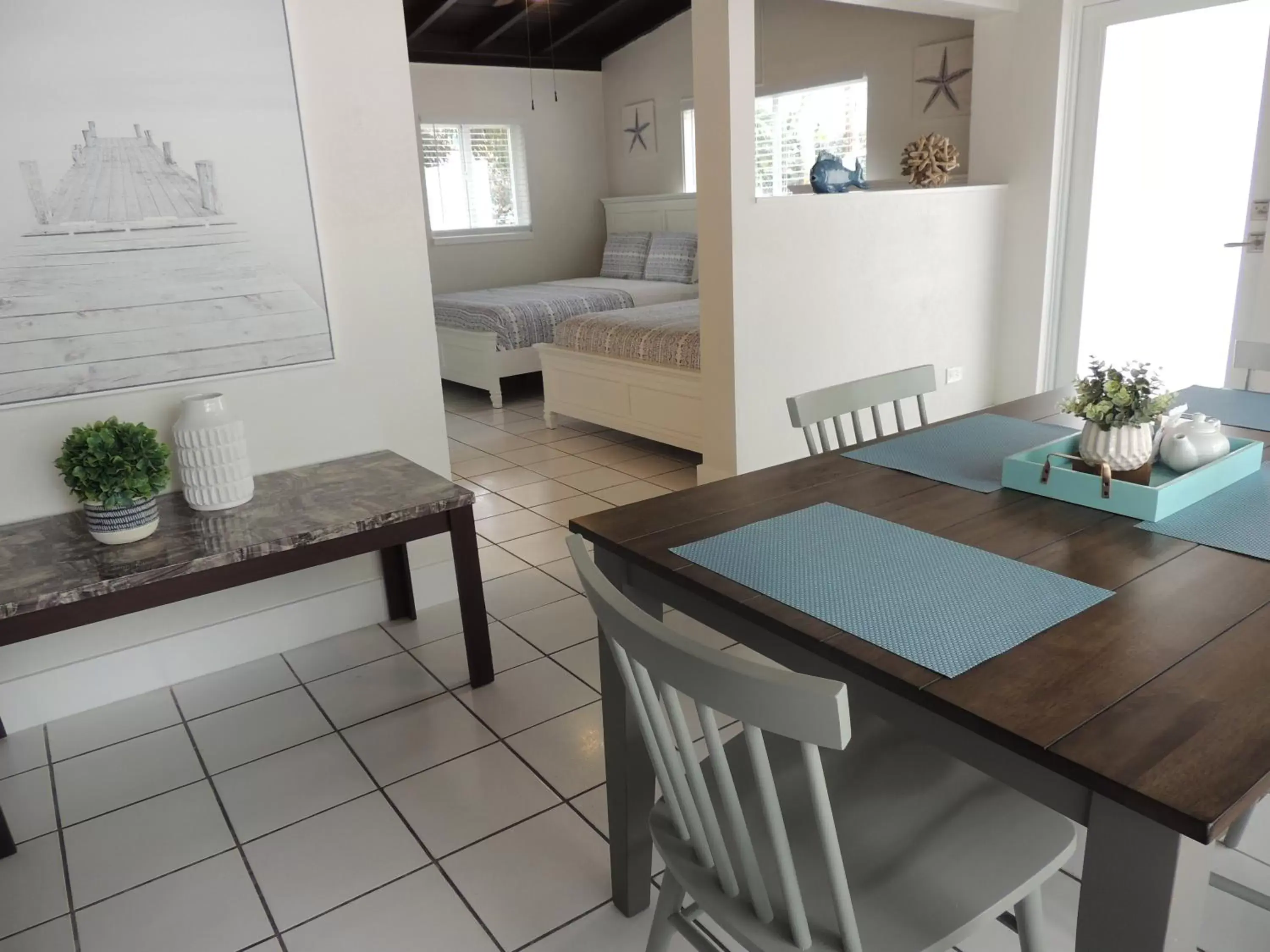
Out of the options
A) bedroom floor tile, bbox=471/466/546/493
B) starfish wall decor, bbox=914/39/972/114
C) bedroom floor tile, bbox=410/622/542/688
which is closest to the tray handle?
bedroom floor tile, bbox=410/622/542/688

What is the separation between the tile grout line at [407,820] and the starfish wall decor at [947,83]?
4.23 metres

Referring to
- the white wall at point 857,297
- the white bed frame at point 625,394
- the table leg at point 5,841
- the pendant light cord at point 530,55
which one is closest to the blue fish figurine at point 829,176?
the white wall at point 857,297

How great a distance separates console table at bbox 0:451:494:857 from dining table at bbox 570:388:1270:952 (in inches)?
33.6

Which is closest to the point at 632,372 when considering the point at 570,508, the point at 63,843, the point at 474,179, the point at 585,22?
the point at 570,508

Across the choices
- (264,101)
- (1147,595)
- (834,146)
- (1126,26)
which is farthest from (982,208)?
(1147,595)

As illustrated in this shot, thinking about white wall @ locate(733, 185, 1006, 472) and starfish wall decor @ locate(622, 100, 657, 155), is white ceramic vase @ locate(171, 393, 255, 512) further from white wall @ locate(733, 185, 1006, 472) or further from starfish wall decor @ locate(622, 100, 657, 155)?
starfish wall decor @ locate(622, 100, 657, 155)

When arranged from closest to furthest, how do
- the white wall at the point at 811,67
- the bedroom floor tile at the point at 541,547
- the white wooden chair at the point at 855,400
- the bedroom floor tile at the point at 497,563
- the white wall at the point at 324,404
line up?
1. the white wooden chair at the point at 855,400
2. the white wall at the point at 324,404
3. the bedroom floor tile at the point at 497,563
4. the bedroom floor tile at the point at 541,547
5. the white wall at the point at 811,67

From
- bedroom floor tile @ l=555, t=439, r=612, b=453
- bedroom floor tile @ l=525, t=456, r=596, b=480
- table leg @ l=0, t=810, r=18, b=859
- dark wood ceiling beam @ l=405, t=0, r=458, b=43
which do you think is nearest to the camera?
table leg @ l=0, t=810, r=18, b=859

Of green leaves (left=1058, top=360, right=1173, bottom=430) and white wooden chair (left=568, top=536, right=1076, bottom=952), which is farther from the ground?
green leaves (left=1058, top=360, right=1173, bottom=430)

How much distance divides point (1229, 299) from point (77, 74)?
164 inches

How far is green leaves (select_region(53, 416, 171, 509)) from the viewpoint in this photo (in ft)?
6.68

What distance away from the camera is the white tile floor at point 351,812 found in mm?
1646

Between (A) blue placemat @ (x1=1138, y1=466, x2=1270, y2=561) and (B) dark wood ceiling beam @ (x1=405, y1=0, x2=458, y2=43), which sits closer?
(A) blue placemat @ (x1=1138, y1=466, x2=1270, y2=561)

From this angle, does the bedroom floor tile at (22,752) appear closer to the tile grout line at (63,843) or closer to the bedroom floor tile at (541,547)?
the tile grout line at (63,843)
